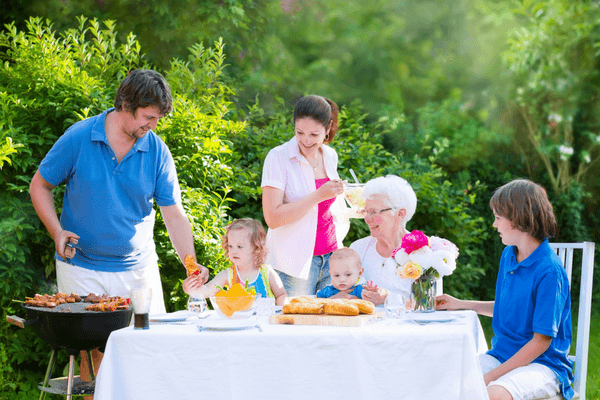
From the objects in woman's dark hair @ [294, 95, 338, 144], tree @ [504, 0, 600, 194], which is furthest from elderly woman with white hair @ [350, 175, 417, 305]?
tree @ [504, 0, 600, 194]

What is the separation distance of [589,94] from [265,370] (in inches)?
300

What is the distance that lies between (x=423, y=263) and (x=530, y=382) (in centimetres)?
53

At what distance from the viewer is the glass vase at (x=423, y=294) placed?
240 centimetres

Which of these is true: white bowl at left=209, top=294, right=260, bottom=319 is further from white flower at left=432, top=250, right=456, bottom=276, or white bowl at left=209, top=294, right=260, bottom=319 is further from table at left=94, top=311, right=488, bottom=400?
white flower at left=432, top=250, right=456, bottom=276

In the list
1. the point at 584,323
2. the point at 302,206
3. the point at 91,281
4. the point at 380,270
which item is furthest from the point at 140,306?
the point at 584,323

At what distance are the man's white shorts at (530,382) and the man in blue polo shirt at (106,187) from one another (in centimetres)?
120

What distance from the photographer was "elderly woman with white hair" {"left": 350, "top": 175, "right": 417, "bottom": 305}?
293cm

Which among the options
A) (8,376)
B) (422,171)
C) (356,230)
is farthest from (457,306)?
(422,171)

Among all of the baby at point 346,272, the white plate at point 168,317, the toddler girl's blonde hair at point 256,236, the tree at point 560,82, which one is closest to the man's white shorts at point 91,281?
the white plate at point 168,317

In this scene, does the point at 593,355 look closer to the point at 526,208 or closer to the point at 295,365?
the point at 526,208

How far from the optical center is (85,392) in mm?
2402

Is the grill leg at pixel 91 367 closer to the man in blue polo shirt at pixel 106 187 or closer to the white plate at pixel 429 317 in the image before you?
the man in blue polo shirt at pixel 106 187

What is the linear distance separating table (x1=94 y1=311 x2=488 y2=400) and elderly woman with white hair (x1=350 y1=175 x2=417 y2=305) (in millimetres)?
889

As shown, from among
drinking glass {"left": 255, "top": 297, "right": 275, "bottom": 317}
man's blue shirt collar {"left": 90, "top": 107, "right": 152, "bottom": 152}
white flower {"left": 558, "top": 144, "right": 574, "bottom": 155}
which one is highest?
white flower {"left": 558, "top": 144, "right": 574, "bottom": 155}
